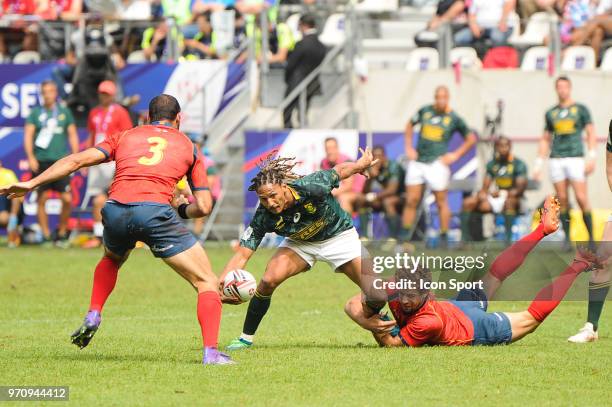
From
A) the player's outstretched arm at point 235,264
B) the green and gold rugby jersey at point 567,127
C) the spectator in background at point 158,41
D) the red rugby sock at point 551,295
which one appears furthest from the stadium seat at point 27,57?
the red rugby sock at point 551,295

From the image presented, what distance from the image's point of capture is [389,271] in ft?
32.4

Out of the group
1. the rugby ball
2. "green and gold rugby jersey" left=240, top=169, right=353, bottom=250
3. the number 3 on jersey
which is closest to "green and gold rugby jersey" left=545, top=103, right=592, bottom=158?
"green and gold rugby jersey" left=240, top=169, right=353, bottom=250

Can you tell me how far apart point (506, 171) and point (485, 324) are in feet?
33.0

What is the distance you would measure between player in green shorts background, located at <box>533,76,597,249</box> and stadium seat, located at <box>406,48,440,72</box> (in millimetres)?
4233

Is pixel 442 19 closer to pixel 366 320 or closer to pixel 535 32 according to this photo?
pixel 535 32

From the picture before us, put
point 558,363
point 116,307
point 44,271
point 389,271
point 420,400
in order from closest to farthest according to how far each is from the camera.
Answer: point 420,400, point 558,363, point 389,271, point 116,307, point 44,271

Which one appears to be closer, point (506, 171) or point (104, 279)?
point (104, 279)

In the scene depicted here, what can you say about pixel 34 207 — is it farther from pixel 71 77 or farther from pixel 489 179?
pixel 489 179

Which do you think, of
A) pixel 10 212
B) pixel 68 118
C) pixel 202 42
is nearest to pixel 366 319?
pixel 68 118

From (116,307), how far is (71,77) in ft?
29.3

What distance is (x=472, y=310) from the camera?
380 inches

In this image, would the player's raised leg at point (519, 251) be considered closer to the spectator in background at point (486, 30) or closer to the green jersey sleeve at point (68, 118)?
the green jersey sleeve at point (68, 118)

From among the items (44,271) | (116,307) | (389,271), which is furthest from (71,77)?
(389,271)

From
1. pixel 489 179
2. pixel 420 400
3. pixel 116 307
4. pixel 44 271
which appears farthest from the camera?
pixel 489 179
